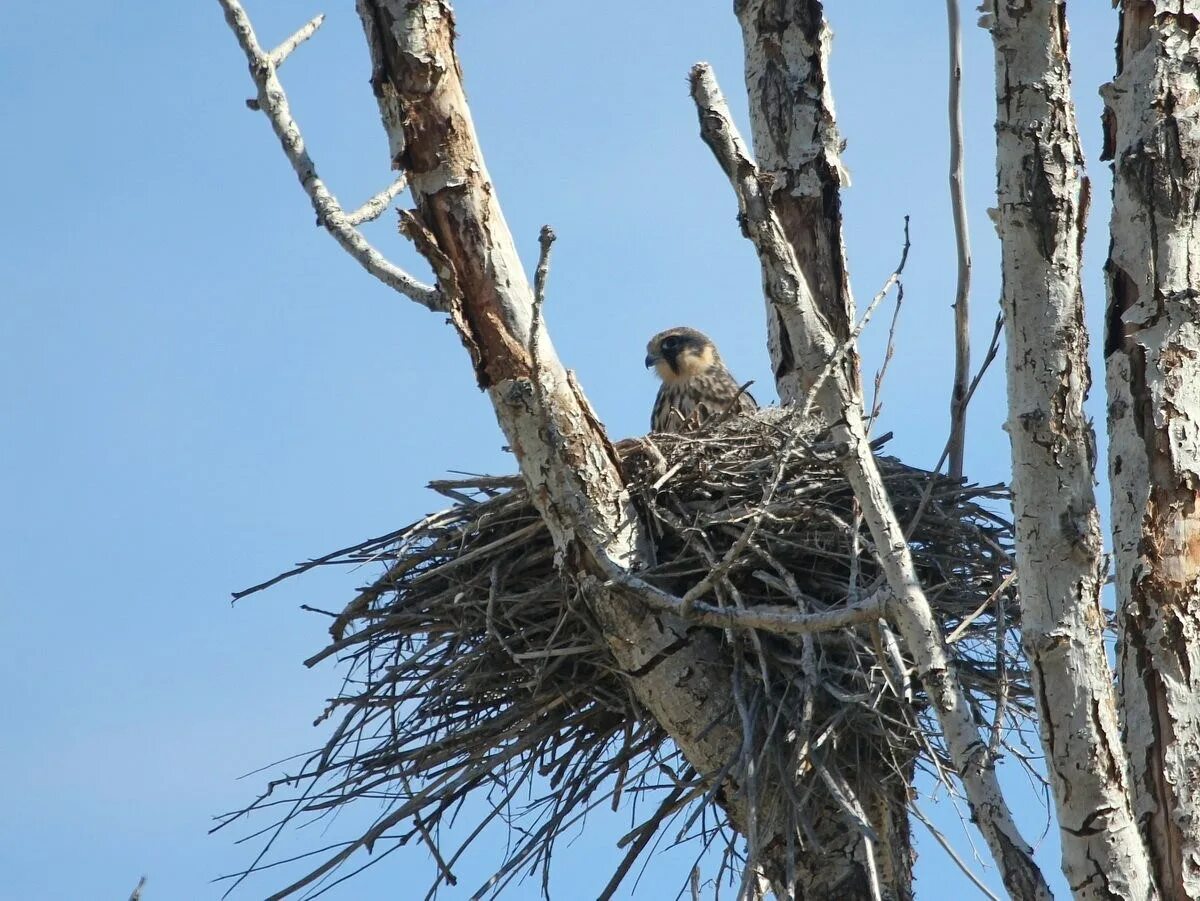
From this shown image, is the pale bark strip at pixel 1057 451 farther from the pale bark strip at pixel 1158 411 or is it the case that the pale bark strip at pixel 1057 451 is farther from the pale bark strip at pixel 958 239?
the pale bark strip at pixel 958 239

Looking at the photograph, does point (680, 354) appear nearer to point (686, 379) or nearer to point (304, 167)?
point (686, 379)

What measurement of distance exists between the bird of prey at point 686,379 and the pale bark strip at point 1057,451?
3.15 m

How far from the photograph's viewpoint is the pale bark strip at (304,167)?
3.75 metres

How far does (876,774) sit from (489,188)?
6.24 ft

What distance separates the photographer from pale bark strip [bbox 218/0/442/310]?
3.75 meters

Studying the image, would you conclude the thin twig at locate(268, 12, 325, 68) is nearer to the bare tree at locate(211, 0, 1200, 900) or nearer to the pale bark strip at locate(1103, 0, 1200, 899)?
the bare tree at locate(211, 0, 1200, 900)

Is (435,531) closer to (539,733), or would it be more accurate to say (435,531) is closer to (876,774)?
(539,733)

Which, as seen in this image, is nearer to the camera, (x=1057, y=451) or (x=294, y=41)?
(x=1057, y=451)

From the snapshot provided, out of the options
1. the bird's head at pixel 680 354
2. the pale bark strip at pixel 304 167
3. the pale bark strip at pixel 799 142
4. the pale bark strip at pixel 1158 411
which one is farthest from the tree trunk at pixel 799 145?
the pale bark strip at pixel 1158 411

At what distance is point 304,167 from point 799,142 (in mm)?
2143

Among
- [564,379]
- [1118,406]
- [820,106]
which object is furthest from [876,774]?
[820,106]

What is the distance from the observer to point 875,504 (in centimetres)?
283

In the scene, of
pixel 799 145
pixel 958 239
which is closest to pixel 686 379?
pixel 799 145

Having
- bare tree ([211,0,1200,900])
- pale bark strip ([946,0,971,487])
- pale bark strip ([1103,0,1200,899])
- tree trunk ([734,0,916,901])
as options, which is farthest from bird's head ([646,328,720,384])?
pale bark strip ([1103,0,1200,899])
